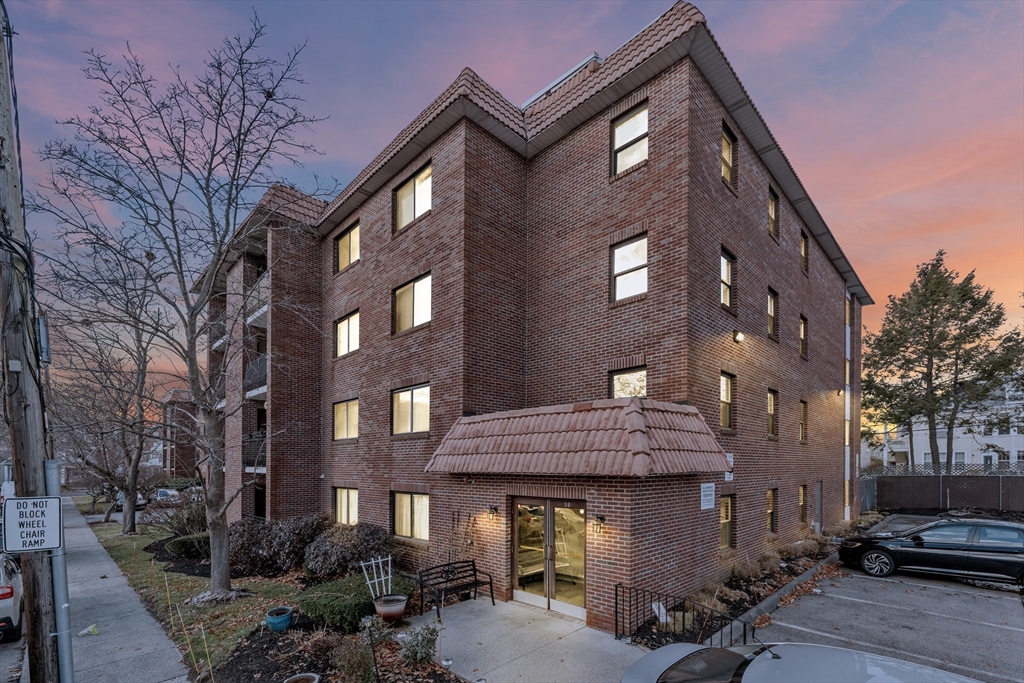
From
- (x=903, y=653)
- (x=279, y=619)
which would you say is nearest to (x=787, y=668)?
(x=903, y=653)

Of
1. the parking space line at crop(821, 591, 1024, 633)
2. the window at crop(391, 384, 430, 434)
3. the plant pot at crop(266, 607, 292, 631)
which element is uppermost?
the window at crop(391, 384, 430, 434)

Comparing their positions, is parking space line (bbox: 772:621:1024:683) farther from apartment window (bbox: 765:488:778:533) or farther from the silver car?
the silver car

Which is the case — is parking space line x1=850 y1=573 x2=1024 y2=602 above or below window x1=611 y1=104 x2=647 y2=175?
below

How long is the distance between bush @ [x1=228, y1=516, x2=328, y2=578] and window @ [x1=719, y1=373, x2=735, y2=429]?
12.0m

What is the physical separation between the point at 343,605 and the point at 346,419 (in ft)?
28.3

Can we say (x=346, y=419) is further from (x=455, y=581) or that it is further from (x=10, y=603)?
(x=10, y=603)

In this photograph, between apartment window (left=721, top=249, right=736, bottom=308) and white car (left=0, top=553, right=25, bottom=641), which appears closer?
white car (left=0, top=553, right=25, bottom=641)

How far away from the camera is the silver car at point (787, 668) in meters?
3.35

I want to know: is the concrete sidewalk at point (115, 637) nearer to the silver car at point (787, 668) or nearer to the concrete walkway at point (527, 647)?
the concrete walkway at point (527, 647)

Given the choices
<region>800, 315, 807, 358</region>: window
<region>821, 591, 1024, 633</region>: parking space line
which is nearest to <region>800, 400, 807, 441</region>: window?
<region>800, 315, 807, 358</region>: window

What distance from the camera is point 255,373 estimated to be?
64.7ft

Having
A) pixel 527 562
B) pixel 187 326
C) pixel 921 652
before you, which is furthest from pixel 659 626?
pixel 187 326

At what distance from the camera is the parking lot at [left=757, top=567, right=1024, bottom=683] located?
845cm

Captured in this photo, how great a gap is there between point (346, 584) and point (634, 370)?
7.44m
